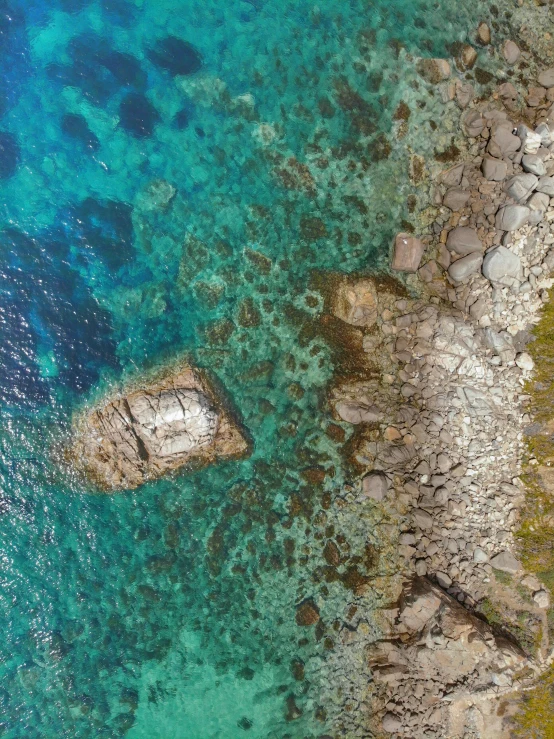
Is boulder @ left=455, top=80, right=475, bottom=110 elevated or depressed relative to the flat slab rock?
elevated

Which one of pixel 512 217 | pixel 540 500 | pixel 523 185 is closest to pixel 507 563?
pixel 540 500

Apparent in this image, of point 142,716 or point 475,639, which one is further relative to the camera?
point 142,716

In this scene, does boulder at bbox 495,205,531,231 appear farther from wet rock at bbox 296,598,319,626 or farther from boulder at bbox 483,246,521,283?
wet rock at bbox 296,598,319,626

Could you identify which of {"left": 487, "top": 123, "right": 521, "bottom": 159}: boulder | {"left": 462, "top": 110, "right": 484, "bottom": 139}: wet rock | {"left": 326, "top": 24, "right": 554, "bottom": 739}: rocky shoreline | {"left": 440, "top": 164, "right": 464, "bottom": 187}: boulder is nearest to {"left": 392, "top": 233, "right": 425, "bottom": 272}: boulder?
{"left": 326, "top": 24, "right": 554, "bottom": 739}: rocky shoreline

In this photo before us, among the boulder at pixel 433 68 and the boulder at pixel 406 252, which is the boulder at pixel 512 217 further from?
the boulder at pixel 433 68

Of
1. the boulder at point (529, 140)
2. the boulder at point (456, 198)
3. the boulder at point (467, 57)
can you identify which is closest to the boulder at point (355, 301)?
the boulder at point (456, 198)

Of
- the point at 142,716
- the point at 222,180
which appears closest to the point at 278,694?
the point at 142,716

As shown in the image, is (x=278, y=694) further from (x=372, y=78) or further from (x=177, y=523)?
(x=372, y=78)
